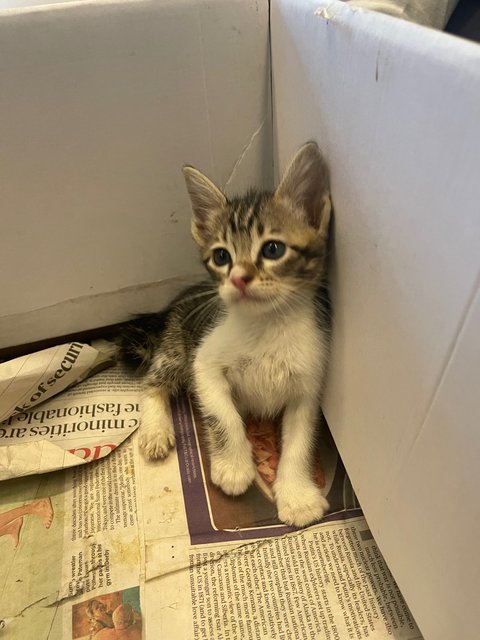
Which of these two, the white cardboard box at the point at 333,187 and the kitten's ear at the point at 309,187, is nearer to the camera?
the white cardboard box at the point at 333,187

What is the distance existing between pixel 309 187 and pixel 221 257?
0.73ft

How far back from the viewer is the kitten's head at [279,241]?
0.91 metres

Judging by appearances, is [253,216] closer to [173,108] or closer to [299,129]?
[299,129]

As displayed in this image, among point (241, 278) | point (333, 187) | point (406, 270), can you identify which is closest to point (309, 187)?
point (333, 187)

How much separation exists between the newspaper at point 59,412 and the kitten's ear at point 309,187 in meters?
0.68

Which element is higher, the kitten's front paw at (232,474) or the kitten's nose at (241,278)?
the kitten's nose at (241,278)

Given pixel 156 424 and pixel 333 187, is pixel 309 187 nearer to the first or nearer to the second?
pixel 333 187

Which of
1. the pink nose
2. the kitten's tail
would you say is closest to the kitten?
the pink nose

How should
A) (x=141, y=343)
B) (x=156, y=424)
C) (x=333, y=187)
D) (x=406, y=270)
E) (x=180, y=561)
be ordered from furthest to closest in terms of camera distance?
1. (x=141, y=343)
2. (x=156, y=424)
3. (x=180, y=561)
4. (x=333, y=187)
5. (x=406, y=270)

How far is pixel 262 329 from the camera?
105 cm

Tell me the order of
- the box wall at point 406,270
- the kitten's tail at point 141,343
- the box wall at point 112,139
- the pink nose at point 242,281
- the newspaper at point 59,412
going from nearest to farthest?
the box wall at point 406,270, the pink nose at point 242,281, the box wall at point 112,139, the newspaper at point 59,412, the kitten's tail at point 141,343

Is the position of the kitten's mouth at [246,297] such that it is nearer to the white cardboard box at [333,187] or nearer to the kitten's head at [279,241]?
the kitten's head at [279,241]

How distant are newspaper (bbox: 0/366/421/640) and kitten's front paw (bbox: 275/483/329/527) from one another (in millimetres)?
23

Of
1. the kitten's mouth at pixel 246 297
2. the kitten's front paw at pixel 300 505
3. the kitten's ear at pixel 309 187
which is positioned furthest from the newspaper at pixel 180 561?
the kitten's ear at pixel 309 187
